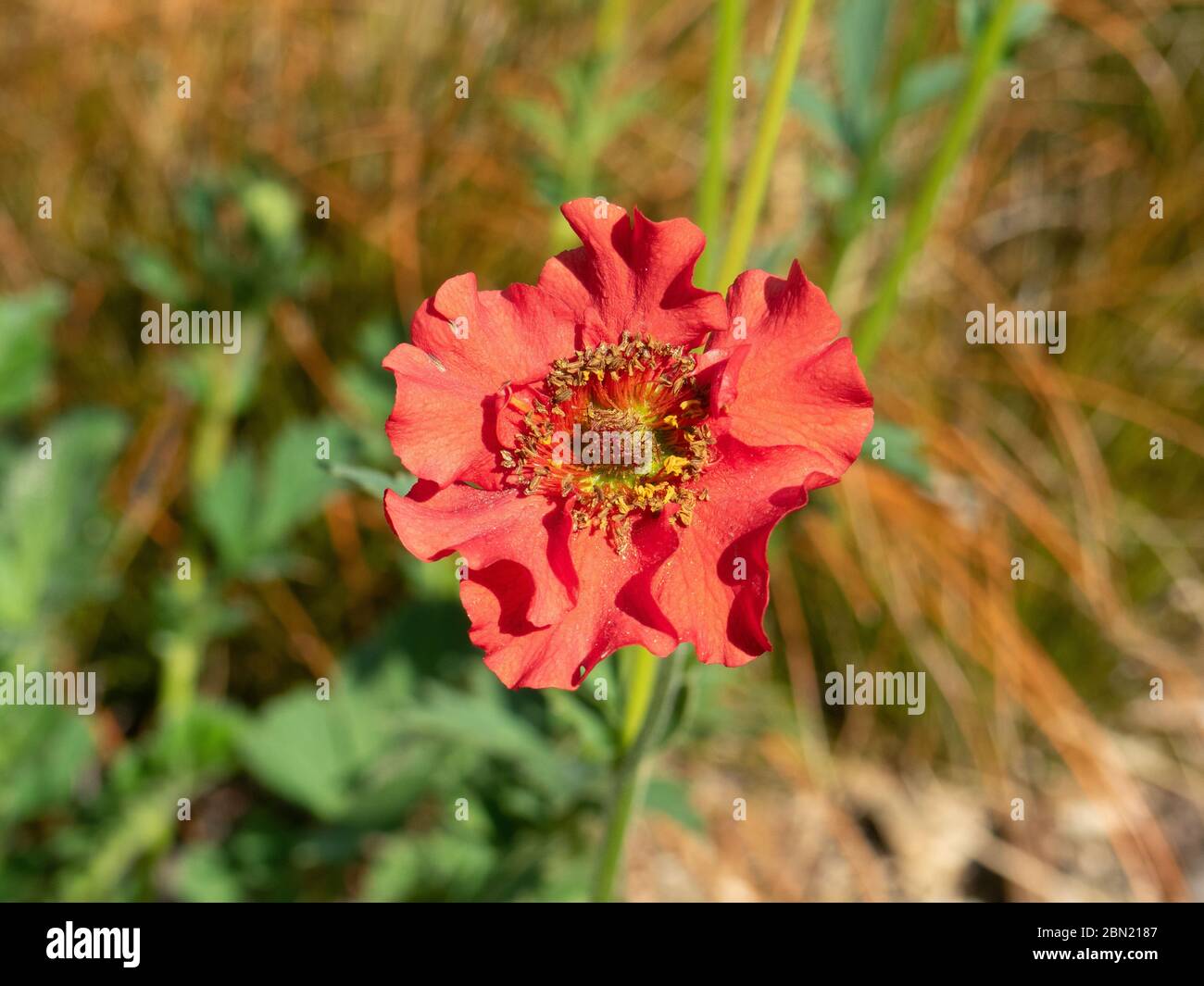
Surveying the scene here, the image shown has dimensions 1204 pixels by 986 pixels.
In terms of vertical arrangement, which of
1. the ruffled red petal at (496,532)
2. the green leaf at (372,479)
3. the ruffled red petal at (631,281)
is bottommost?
the ruffled red petal at (496,532)

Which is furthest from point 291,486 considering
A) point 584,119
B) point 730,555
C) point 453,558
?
point 730,555

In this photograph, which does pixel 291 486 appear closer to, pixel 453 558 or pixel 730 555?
pixel 453 558

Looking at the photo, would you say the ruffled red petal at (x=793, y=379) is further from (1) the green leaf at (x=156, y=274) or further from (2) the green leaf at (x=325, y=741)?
(1) the green leaf at (x=156, y=274)

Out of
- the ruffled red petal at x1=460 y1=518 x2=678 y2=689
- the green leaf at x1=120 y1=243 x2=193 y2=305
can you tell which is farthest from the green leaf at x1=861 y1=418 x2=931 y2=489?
the green leaf at x1=120 y1=243 x2=193 y2=305

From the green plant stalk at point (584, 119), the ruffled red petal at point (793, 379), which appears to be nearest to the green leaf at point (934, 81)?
the green plant stalk at point (584, 119)

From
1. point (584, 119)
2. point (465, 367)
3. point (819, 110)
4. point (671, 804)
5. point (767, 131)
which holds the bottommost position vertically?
point (671, 804)

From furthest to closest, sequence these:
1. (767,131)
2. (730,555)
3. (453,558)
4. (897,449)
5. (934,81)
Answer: (453,558)
(934,81)
(897,449)
(767,131)
(730,555)

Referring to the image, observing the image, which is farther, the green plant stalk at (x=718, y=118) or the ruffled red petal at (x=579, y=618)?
the green plant stalk at (x=718, y=118)
